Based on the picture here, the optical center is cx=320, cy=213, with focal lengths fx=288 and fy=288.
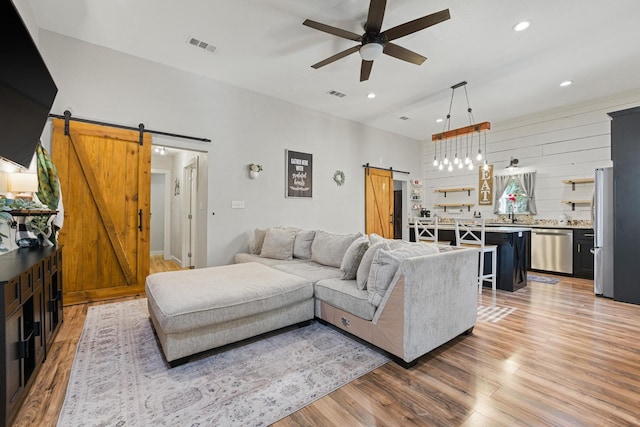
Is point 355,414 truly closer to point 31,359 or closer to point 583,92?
A: point 31,359

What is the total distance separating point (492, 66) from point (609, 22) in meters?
1.19

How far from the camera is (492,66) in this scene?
13.5ft

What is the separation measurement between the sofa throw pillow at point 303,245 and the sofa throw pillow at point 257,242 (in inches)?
25.1

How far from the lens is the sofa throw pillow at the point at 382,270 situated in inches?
87.9

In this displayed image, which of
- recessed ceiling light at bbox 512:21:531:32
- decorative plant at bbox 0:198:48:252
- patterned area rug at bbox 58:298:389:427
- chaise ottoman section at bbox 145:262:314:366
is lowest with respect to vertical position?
patterned area rug at bbox 58:298:389:427

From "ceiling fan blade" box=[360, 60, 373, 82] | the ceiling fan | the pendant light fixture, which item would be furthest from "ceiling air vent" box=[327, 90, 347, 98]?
the pendant light fixture

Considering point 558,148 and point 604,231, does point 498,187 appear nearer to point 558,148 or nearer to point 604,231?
point 558,148

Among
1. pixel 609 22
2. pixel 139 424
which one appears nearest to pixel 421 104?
pixel 609 22

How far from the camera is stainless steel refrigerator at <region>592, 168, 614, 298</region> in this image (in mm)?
3977

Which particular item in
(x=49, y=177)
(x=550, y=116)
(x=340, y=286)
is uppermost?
(x=550, y=116)

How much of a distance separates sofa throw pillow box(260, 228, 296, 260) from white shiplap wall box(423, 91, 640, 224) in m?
5.20

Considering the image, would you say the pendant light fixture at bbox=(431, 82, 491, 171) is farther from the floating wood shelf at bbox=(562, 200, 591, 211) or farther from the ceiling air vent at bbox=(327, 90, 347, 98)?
the ceiling air vent at bbox=(327, 90, 347, 98)

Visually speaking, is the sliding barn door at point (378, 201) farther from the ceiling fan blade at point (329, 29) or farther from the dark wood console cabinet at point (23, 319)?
the dark wood console cabinet at point (23, 319)

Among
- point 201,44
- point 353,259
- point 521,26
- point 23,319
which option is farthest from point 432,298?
point 201,44
